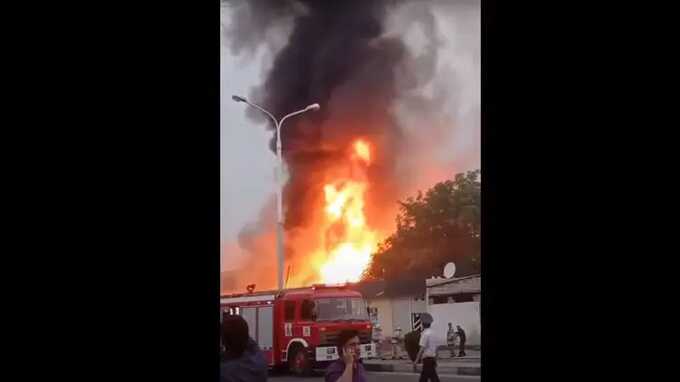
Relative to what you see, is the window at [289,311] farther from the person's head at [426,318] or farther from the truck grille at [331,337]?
the person's head at [426,318]

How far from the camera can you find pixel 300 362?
406cm

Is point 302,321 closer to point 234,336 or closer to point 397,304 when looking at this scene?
point 234,336

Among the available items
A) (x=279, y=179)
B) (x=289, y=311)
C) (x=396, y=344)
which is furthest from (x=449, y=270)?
(x=279, y=179)

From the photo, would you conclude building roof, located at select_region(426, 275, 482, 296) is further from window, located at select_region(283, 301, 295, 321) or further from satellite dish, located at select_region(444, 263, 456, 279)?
window, located at select_region(283, 301, 295, 321)

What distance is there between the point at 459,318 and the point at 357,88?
1.26 m

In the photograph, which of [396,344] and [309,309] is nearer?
[396,344]

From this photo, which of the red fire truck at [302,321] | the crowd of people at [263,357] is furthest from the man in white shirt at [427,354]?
the red fire truck at [302,321]

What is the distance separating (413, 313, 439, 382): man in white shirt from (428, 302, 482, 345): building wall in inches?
1.2

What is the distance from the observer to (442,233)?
4035 mm

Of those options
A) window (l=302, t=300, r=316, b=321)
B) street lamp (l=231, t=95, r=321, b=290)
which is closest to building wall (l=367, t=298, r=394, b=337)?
window (l=302, t=300, r=316, b=321)
